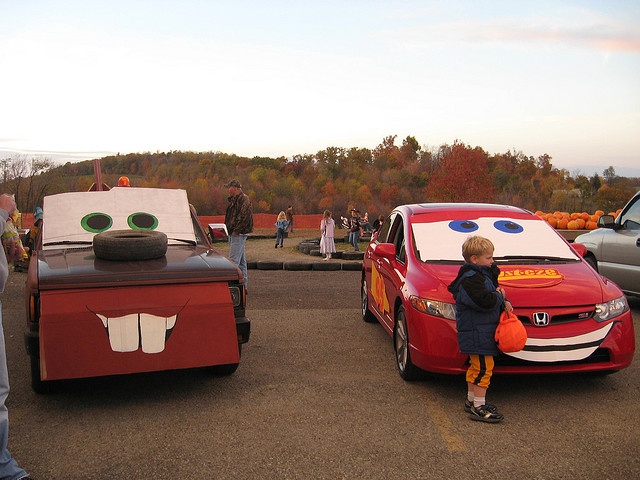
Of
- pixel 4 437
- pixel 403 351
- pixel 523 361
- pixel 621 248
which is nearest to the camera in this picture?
pixel 4 437

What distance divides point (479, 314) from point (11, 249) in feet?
10.9

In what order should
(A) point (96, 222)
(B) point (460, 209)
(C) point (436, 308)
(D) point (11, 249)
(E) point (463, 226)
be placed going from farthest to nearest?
(B) point (460, 209) → (A) point (96, 222) → (E) point (463, 226) → (C) point (436, 308) → (D) point (11, 249)

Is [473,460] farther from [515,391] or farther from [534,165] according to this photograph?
[534,165]

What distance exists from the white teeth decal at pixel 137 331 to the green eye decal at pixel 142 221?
2.10m

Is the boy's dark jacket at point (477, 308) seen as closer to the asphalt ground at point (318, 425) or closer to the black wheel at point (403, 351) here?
the asphalt ground at point (318, 425)

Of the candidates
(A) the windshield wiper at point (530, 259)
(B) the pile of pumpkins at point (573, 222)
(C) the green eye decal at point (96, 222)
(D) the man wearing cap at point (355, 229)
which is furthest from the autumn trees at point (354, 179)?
(A) the windshield wiper at point (530, 259)

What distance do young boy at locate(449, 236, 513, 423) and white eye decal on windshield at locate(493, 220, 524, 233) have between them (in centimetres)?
184

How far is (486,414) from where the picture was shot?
15.6 ft

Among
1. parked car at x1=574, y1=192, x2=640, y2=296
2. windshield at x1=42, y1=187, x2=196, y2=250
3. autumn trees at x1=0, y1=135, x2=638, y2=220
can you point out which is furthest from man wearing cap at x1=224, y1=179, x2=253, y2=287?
autumn trees at x1=0, y1=135, x2=638, y2=220

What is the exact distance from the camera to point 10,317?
900 cm

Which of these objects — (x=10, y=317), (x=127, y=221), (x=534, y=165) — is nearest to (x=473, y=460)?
(x=127, y=221)

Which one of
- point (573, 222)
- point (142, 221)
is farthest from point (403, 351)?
point (573, 222)

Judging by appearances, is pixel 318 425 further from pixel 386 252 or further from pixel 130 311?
pixel 386 252

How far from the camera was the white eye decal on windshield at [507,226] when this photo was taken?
260 inches
